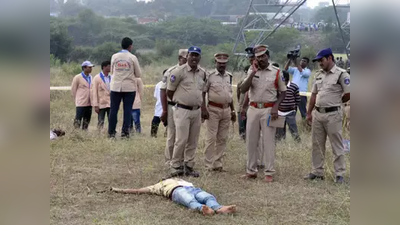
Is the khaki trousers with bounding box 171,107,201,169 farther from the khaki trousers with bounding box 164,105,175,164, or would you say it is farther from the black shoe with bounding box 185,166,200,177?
the khaki trousers with bounding box 164,105,175,164

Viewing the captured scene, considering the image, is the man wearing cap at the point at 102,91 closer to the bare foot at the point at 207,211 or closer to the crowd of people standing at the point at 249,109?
the crowd of people standing at the point at 249,109

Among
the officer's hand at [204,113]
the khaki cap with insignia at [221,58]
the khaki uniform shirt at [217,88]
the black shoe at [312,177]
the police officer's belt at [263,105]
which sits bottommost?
the black shoe at [312,177]

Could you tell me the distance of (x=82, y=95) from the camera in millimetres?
9898

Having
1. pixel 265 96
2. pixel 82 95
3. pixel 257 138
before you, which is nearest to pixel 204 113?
pixel 257 138

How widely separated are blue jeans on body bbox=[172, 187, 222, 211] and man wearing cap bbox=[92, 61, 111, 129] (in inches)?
180

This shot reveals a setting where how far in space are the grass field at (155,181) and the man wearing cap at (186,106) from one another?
36 cm

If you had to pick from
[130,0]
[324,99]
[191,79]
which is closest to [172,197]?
[191,79]

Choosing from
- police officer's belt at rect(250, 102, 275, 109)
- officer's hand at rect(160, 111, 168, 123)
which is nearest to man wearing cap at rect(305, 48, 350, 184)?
police officer's belt at rect(250, 102, 275, 109)

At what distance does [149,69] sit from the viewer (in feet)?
72.1

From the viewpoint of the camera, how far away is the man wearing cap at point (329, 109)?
6.36 m

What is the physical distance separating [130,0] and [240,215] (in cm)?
2908

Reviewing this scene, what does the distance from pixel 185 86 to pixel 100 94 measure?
3500mm

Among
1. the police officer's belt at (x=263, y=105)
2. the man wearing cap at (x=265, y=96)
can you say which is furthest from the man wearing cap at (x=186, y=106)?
the police officer's belt at (x=263, y=105)

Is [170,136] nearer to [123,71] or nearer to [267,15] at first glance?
[123,71]
